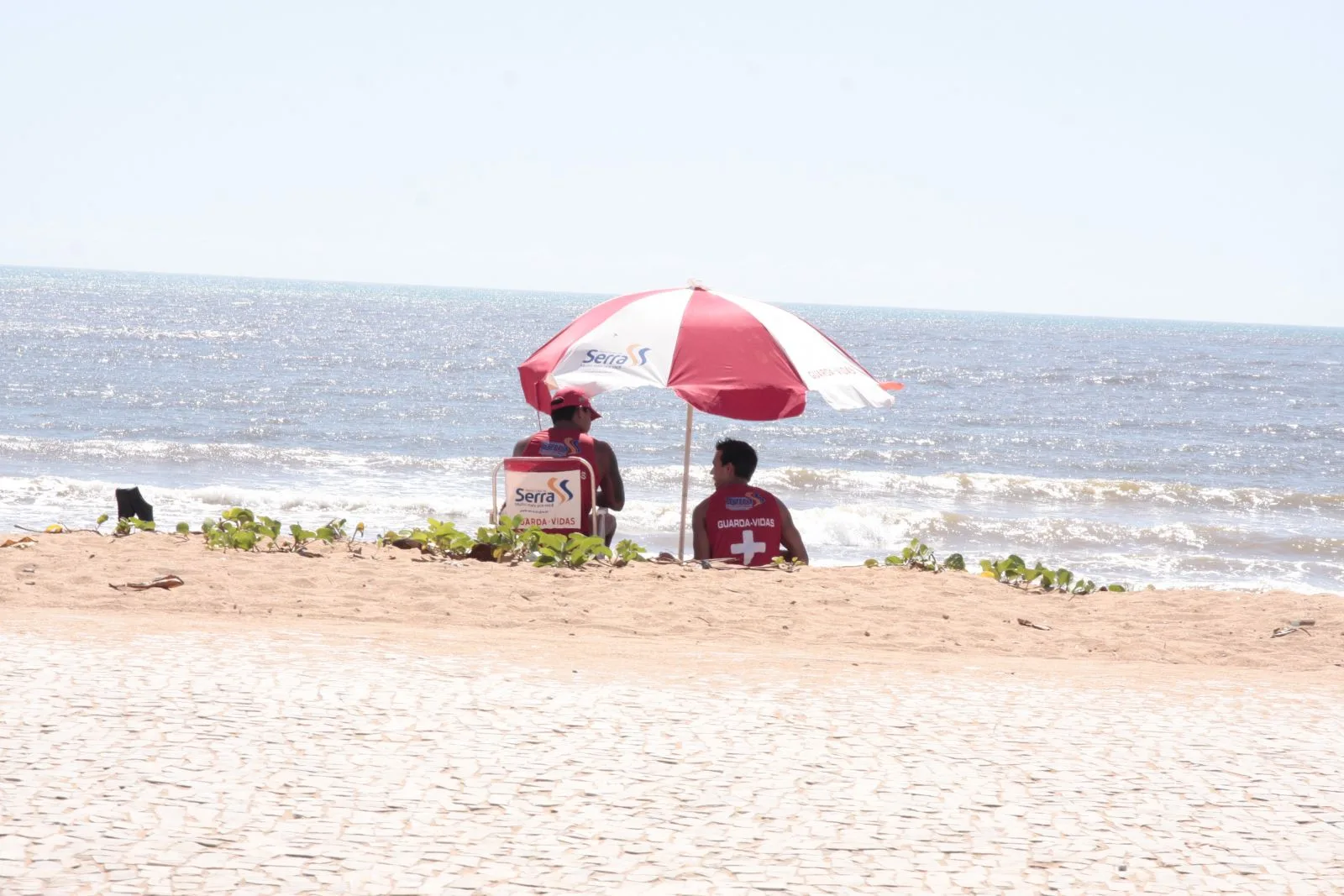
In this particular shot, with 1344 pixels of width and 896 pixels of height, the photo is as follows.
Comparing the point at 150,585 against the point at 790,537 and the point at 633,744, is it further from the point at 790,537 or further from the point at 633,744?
the point at 790,537

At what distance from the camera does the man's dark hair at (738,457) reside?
7.22 meters

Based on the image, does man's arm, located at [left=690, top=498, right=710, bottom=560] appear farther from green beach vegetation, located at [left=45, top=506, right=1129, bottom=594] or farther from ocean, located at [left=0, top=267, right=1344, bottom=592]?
ocean, located at [left=0, top=267, right=1344, bottom=592]

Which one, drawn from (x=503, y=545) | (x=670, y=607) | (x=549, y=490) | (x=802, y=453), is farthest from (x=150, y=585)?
(x=802, y=453)

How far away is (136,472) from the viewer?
57.4 feet

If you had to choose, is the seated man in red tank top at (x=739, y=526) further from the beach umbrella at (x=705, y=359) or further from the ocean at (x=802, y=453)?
the ocean at (x=802, y=453)

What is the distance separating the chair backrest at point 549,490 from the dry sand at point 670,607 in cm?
37

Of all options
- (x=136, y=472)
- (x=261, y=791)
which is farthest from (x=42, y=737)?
(x=136, y=472)

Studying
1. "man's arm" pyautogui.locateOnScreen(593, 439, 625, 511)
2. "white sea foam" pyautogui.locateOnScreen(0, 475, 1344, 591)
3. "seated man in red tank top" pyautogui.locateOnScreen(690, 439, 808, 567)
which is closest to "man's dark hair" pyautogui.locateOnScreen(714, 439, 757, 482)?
"seated man in red tank top" pyautogui.locateOnScreen(690, 439, 808, 567)

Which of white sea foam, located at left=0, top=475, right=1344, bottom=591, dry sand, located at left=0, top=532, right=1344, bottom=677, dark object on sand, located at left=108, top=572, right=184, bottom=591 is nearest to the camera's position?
dry sand, located at left=0, top=532, right=1344, bottom=677

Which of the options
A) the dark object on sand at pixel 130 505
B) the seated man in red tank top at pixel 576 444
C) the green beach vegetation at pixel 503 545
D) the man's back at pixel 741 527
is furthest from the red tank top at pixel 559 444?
the dark object on sand at pixel 130 505

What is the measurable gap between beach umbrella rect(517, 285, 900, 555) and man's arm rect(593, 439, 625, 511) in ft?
1.80

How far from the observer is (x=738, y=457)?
7250 millimetres

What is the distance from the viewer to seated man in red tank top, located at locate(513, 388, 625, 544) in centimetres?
745

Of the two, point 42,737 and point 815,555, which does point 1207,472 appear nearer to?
point 815,555
